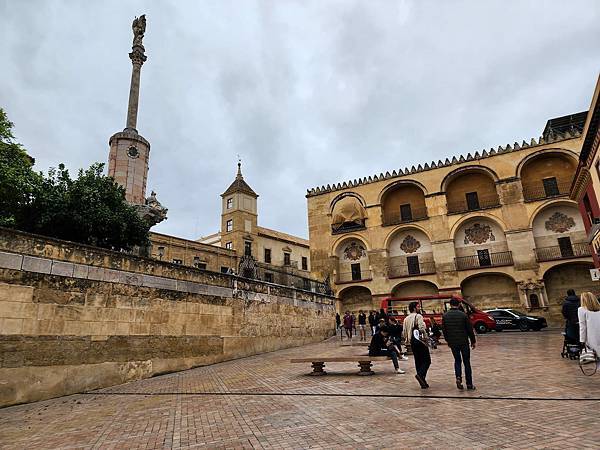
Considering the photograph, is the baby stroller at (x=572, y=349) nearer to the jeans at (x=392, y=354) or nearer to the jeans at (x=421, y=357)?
the jeans at (x=392, y=354)

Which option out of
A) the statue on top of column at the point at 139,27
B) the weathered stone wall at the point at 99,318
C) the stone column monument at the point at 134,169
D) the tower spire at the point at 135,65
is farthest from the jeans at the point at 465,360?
the statue on top of column at the point at 139,27

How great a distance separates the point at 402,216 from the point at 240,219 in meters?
17.5

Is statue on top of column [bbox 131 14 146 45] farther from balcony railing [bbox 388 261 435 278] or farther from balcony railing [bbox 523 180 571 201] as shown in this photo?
balcony railing [bbox 523 180 571 201]

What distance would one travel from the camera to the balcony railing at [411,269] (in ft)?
106

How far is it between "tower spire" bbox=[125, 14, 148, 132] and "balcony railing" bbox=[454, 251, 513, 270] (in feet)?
86.9

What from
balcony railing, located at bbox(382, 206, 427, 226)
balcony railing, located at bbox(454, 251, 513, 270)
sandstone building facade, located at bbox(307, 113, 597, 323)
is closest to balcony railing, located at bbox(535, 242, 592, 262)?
Answer: sandstone building facade, located at bbox(307, 113, 597, 323)

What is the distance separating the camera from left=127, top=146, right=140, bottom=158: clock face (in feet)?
51.6

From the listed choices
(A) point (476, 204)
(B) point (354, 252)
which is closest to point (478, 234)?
(A) point (476, 204)

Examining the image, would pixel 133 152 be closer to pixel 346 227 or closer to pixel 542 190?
pixel 346 227

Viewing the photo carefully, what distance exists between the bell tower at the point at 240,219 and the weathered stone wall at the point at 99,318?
2707cm

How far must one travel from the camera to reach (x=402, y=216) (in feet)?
115

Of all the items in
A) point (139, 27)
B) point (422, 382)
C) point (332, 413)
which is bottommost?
point (332, 413)

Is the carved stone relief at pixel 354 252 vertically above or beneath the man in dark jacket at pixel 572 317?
above

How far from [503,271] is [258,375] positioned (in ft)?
87.3
